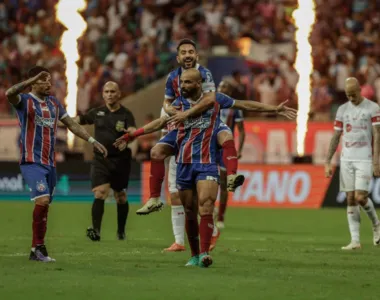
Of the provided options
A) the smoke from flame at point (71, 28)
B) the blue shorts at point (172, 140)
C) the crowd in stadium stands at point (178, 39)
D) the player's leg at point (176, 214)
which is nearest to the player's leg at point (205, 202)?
the blue shorts at point (172, 140)

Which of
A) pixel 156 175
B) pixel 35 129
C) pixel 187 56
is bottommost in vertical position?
pixel 156 175

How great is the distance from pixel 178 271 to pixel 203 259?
369 mm

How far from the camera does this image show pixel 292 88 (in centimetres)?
2961

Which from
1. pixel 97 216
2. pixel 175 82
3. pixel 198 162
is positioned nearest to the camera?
pixel 198 162

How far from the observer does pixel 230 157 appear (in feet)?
39.5

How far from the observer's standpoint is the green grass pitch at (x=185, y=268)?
9914mm

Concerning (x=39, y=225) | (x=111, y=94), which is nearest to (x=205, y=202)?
(x=39, y=225)

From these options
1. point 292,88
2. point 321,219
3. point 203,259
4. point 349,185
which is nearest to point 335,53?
point 292,88

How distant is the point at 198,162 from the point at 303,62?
62.0 feet

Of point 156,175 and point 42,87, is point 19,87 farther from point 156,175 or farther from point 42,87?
point 156,175

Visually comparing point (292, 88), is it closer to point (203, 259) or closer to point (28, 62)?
point (28, 62)

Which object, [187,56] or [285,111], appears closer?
[285,111]

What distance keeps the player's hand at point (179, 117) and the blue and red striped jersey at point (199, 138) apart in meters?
0.12

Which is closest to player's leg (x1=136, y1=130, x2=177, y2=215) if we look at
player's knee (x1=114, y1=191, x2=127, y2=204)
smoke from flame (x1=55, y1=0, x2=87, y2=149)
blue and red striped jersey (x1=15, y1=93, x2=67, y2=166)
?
blue and red striped jersey (x1=15, y1=93, x2=67, y2=166)
